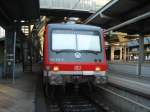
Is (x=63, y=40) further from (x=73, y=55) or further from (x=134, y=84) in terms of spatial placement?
(x=134, y=84)

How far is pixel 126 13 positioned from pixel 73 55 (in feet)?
41.0

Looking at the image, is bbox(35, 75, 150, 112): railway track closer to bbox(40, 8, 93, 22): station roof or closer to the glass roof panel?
the glass roof panel

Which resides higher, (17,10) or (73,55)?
(17,10)

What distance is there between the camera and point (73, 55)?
48.6 ft

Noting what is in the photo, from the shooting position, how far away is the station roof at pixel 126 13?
23169mm

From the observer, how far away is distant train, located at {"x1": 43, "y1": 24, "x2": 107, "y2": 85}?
14.4 m

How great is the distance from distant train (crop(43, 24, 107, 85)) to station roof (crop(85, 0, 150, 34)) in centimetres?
647

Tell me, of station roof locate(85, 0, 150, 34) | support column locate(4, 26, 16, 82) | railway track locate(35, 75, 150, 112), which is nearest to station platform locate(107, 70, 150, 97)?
railway track locate(35, 75, 150, 112)

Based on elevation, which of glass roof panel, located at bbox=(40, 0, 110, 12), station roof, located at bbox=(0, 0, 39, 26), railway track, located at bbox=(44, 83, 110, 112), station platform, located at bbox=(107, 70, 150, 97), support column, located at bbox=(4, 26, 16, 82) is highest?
glass roof panel, located at bbox=(40, 0, 110, 12)

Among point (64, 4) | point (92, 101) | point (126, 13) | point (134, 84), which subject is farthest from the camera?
point (64, 4)

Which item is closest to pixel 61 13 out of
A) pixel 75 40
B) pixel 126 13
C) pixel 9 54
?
pixel 126 13

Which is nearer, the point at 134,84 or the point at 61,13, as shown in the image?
the point at 134,84

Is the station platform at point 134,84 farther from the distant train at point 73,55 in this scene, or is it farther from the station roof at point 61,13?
the station roof at point 61,13

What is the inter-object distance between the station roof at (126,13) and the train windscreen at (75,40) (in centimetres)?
631
